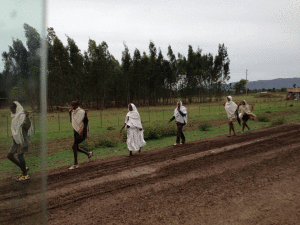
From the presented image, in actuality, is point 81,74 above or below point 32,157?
above

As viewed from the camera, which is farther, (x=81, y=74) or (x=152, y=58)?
(x=152, y=58)

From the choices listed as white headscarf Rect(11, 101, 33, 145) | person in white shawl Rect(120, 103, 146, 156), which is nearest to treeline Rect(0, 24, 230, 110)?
person in white shawl Rect(120, 103, 146, 156)

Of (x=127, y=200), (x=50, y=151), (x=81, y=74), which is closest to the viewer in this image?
(x=127, y=200)

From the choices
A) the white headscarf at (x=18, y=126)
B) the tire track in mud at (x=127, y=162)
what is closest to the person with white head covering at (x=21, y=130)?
the white headscarf at (x=18, y=126)

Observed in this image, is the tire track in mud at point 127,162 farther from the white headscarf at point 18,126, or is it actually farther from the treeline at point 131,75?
the treeline at point 131,75

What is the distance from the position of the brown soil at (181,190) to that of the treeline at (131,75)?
12974 mm

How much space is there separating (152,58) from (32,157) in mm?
54542

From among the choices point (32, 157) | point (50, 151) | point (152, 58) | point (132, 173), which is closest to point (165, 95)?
point (152, 58)

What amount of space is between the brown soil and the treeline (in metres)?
13.0

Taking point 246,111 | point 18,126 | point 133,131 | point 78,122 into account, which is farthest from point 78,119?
point 246,111

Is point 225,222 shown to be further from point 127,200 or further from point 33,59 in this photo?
point 33,59

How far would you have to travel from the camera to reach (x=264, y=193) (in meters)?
5.04

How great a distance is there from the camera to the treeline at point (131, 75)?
35.5 meters

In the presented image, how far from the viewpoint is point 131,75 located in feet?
160
